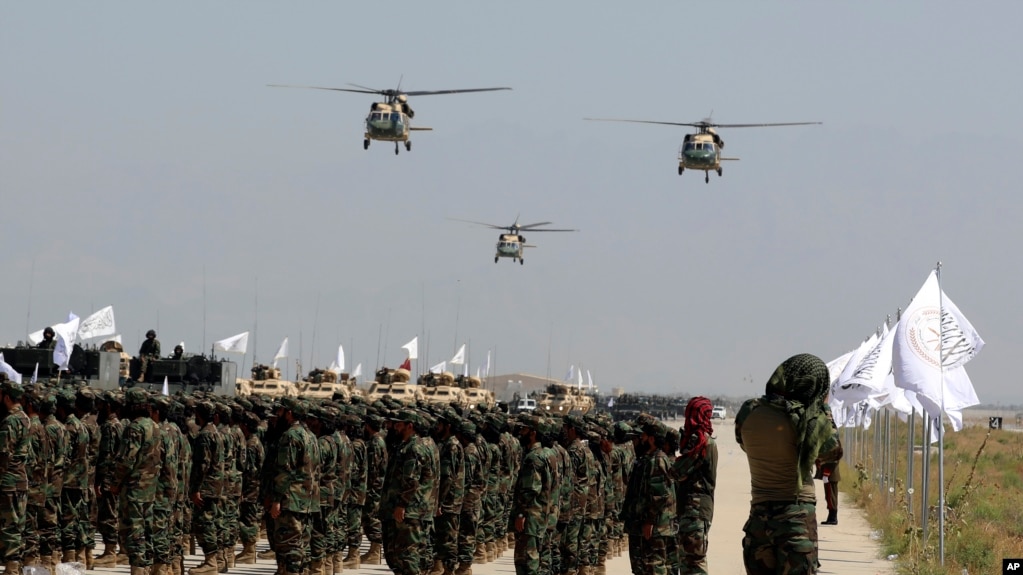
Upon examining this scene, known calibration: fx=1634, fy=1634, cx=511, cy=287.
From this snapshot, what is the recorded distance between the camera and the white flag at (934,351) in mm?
18125

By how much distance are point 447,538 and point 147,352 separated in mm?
19688

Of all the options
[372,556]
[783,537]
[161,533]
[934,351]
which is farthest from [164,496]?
[934,351]

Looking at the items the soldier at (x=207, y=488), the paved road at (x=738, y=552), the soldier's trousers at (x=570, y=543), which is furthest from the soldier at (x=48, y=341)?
the soldier's trousers at (x=570, y=543)

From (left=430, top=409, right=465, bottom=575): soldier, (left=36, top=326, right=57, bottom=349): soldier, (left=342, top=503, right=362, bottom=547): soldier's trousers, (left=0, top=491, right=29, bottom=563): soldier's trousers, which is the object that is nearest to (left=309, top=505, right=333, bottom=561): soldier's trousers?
(left=430, top=409, right=465, bottom=575): soldier

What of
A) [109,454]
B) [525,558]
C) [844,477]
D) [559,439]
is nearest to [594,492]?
[559,439]

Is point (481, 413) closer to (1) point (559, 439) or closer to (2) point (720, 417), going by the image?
(1) point (559, 439)

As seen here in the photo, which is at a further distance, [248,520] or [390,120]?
[390,120]

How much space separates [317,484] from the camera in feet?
50.1

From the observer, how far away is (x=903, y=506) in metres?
26.8

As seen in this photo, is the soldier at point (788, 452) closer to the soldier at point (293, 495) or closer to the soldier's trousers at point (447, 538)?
the soldier at point (293, 495)

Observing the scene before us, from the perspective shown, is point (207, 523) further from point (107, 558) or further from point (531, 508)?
point (531, 508)

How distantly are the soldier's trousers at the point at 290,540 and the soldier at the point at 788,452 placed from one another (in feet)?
21.3

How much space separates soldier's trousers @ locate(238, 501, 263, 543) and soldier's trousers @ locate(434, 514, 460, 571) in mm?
2579

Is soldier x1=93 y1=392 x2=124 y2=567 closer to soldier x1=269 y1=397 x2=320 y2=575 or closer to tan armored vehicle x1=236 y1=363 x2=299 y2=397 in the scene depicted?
soldier x1=269 y1=397 x2=320 y2=575
